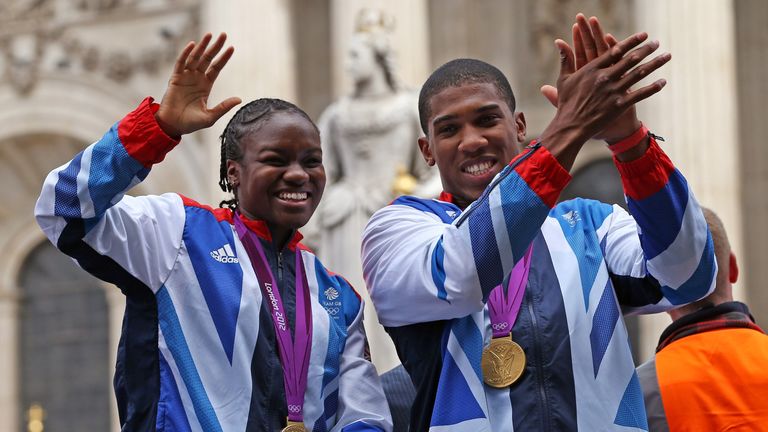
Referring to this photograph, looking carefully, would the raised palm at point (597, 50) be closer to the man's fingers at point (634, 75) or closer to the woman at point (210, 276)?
the man's fingers at point (634, 75)

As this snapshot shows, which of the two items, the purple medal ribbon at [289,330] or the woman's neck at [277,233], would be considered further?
the woman's neck at [277,233]

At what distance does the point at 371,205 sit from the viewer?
11453 mm

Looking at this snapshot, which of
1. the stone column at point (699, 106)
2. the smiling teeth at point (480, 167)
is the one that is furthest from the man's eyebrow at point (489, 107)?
the stone column at point (699, 106)

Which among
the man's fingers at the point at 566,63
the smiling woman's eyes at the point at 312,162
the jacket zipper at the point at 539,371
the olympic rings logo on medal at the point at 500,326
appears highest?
the man's fingers at the point at 566,63

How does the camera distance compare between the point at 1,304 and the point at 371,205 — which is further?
the point at 1,304

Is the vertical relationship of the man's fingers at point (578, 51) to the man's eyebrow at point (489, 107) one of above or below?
above

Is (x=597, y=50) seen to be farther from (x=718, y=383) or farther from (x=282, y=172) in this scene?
(x=718, y=383)

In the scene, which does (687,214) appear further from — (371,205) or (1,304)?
(1,304)

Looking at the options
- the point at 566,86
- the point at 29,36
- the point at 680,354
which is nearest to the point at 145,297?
the point at 566,86

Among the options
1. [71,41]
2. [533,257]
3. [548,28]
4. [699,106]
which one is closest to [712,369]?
[533,257]

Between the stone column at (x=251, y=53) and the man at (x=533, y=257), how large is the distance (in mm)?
10186

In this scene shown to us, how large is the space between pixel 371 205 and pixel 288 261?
754 cm

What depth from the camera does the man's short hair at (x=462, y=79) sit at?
370cm

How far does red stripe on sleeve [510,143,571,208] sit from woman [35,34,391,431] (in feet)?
2.47
